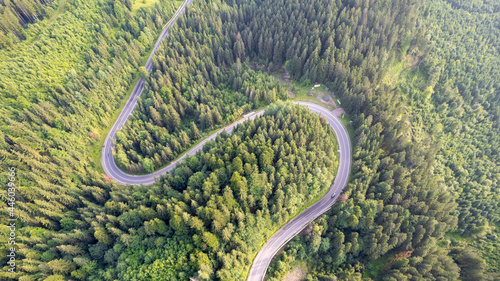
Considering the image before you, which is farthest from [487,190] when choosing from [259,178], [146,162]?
[146,162]

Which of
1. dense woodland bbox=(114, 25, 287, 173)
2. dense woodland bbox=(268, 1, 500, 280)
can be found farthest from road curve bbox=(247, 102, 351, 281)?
dense woodland bbox=(114, 25, 287, 173)

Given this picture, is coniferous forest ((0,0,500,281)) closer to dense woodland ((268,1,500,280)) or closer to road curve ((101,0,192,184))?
dense woodland ((268,1,500,280))

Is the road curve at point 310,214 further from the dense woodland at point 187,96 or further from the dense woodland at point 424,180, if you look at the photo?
the dense woodland at point 187,96

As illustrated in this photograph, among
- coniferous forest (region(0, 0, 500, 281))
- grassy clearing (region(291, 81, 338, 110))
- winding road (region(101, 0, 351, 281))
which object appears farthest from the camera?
grassy clearing (region(291, 81, 338, 110))

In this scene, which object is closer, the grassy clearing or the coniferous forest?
the coniferous forest

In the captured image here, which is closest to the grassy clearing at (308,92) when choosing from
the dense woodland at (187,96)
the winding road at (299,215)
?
the winding road at (299,215)

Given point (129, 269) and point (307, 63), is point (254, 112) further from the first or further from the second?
point (129, 269)
